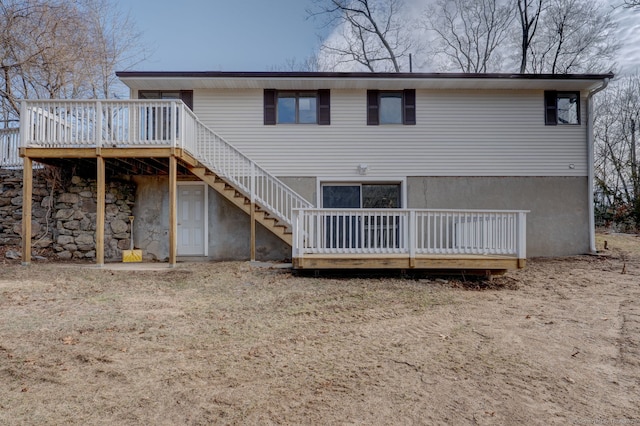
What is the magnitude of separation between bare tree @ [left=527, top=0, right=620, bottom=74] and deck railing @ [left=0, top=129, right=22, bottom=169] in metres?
21.6

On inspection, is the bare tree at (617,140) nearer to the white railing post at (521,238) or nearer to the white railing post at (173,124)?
the white railing post at (521,238)

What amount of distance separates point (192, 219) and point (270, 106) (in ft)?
12.6

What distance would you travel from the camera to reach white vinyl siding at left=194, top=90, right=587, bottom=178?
9.65m

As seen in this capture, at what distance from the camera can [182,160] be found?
801 centimetres

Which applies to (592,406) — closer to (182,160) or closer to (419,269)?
(419,269)

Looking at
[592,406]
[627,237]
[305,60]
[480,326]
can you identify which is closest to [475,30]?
[305,60]

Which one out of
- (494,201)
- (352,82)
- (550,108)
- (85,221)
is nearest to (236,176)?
(352,82)

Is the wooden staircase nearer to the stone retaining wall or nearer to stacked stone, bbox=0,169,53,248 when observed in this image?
the stone retaining wall

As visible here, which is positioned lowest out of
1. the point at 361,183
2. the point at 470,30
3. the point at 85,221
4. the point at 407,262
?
the point at 407,262

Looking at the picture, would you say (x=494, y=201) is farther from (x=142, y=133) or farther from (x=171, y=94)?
(x=171, y=94)

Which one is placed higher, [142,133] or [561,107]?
[561,107]

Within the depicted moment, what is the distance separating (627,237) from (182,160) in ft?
52.4

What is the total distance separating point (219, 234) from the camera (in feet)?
31.0

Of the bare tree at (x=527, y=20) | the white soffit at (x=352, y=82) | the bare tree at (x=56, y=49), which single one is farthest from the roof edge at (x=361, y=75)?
the bare tree at (x=527, y=20)
